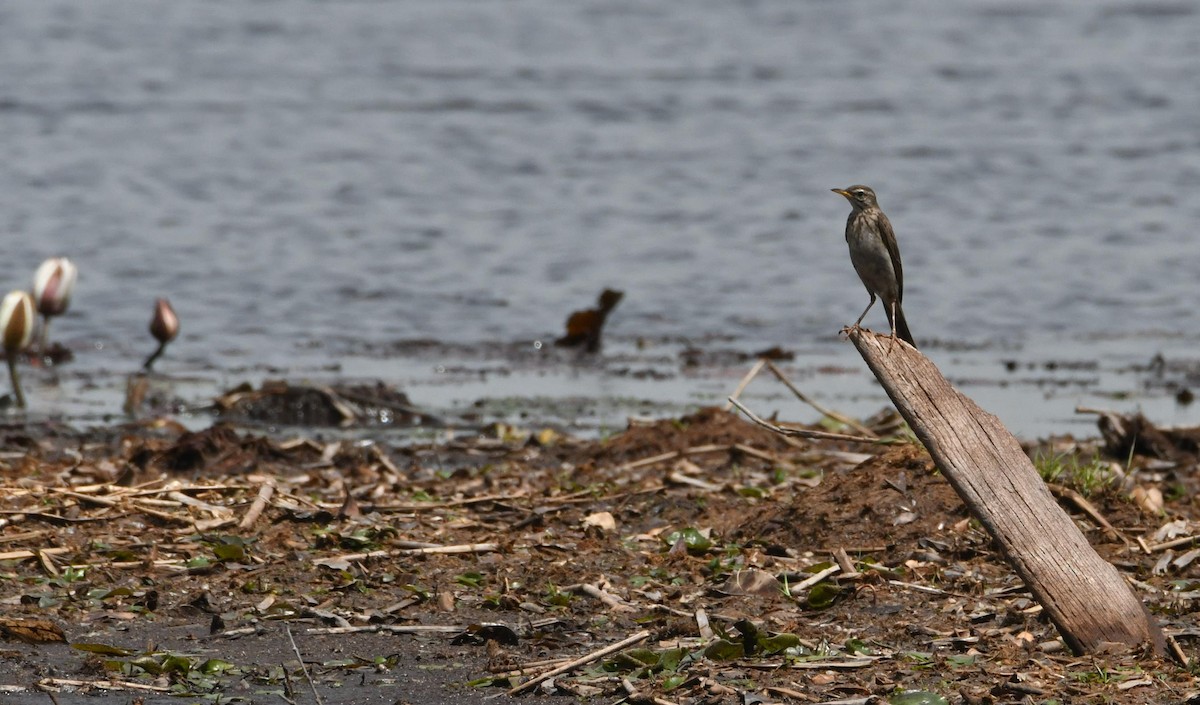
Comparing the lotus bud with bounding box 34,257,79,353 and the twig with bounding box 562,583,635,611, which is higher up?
the lotus bud with bounding box 34,257,79,353

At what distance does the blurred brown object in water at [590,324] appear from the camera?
453 inches

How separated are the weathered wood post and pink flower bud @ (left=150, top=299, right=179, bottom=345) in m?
6.00

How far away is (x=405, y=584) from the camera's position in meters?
5.84

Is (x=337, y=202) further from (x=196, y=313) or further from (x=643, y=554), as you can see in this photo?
(x=643, y=554)

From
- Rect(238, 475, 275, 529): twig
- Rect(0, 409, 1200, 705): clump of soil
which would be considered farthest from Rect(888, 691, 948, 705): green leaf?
Rect(238, 475, 275, 529): twig

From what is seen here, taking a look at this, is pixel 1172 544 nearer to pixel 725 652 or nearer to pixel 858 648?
pixel 858 648

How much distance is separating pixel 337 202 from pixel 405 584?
1205 centimetres

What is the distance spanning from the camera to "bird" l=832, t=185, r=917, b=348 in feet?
22.2

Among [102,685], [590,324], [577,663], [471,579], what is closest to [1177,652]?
[577,663]

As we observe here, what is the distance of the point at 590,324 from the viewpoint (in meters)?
11.6

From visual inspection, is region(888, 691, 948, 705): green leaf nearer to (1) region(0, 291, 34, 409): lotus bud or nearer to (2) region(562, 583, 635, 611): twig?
(2) region(562, 583, 635, 611): twig

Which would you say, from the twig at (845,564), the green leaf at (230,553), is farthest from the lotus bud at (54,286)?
the twig at (845,564)

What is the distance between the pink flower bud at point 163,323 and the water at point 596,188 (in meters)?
0.54

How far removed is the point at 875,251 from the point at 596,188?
11.6m
